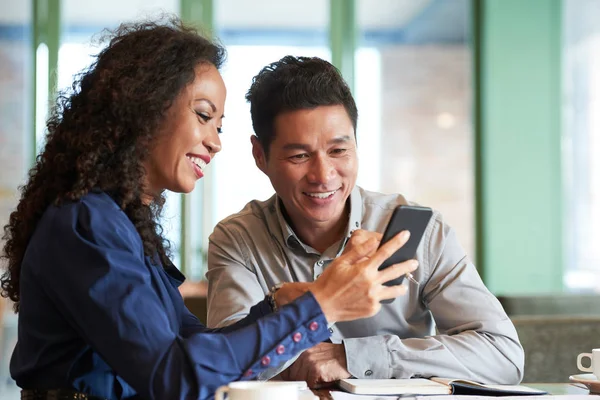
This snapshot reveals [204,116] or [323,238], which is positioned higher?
[204,116]

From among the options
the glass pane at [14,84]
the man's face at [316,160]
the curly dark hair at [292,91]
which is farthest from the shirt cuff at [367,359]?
the glass pane at [14,84]

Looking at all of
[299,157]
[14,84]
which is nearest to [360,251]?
[299,157]

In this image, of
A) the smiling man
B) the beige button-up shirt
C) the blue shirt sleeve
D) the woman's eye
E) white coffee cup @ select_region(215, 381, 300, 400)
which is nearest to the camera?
white coffee cup @ select_region(215, 381, 300, 400)

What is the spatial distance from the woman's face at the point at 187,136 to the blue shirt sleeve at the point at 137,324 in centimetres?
23

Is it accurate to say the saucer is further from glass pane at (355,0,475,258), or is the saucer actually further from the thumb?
glass pane at (355,0,475,258)

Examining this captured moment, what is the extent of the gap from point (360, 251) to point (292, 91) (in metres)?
0.80

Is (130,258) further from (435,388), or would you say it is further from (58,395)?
(435,388)

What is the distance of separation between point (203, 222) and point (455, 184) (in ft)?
6.57

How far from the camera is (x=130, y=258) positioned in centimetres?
139

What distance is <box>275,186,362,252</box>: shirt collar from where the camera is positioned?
2.22 metres

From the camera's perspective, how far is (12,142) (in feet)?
20.5

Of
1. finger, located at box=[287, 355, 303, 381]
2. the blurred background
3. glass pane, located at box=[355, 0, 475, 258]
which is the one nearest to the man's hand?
finger, located at box=[287, 355, 303, 381]

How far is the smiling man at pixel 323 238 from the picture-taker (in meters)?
2.06

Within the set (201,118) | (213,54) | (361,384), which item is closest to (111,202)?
(201,118)
